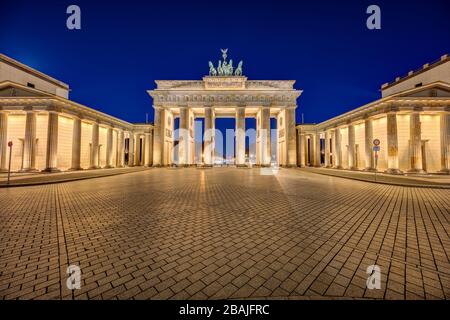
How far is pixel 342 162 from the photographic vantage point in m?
30.8

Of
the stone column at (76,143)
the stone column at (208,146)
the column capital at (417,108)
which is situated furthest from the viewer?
the stone column at (208,146)

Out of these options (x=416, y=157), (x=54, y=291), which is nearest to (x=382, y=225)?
(x=54, y=291)

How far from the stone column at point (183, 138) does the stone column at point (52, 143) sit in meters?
17.1

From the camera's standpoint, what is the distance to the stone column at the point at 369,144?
24.3m

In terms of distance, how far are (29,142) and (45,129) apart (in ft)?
7.11

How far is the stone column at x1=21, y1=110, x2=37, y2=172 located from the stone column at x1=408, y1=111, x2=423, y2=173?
147 ft

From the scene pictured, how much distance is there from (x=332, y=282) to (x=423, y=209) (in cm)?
647

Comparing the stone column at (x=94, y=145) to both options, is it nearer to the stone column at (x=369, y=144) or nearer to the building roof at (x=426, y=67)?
the stone column at (x=369, y=144)

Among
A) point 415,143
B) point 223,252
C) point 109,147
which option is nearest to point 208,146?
point 109,147

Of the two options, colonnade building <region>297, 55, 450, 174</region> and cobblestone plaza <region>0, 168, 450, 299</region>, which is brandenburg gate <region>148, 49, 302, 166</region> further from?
cobblestone plaza <region>0, 168, 450, 299</region>

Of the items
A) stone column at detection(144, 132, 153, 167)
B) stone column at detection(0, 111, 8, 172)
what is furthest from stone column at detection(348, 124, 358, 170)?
stone column at detection(0, 111, 8, 172)

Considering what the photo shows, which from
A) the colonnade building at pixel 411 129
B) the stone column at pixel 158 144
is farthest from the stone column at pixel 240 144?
the colonnade building at pixel 411 129
